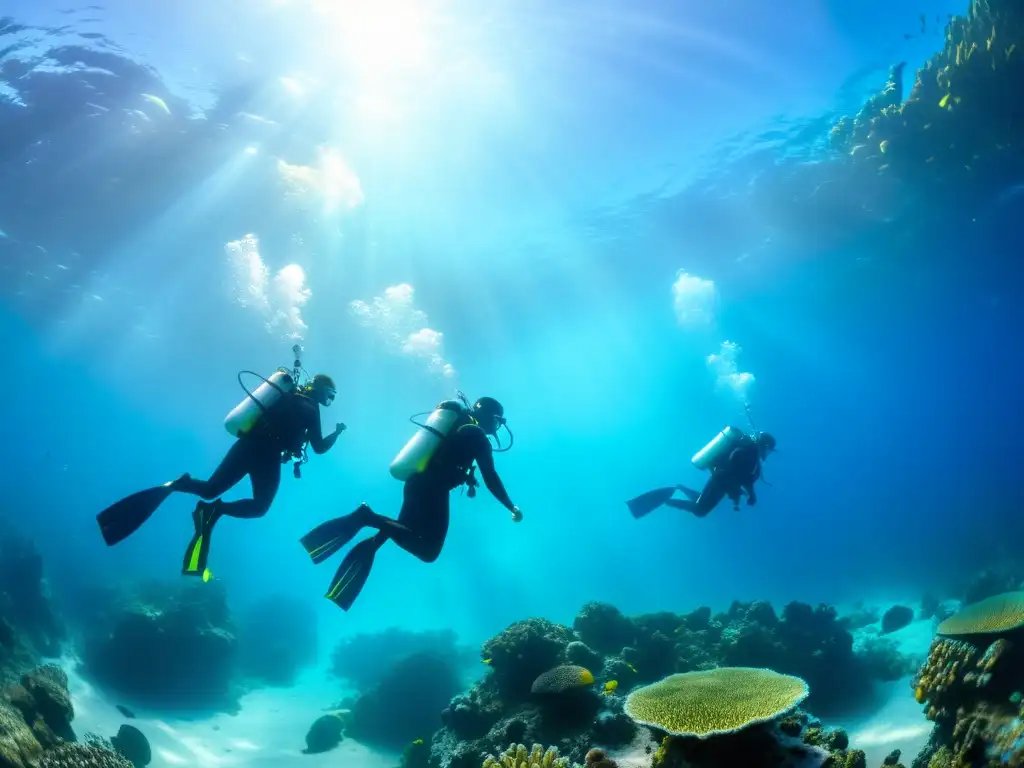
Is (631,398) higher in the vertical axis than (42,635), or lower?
higher

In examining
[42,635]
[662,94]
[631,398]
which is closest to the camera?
[42,635]

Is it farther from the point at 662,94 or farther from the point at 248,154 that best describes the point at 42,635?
the point at 662,94

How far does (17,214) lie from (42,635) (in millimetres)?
19628

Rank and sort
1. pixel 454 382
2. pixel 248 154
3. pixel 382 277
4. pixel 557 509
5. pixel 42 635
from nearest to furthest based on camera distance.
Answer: pixel 42 635
pixel 248 154
pixel 382 277
pixel 454 382
pixel 557 509

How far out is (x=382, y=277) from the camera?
3167 centimetres

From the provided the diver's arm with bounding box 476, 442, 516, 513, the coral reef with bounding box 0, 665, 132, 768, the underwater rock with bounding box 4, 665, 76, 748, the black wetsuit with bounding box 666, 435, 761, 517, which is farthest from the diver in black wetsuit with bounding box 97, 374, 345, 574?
the black wetsuit with bounding box 666, 435, 761, 517

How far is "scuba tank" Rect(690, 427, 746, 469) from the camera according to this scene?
41.0ft

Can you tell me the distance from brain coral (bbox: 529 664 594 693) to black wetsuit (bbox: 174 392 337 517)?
4.73m

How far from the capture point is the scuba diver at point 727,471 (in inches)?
464

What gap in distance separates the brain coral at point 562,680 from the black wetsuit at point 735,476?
18.2ft

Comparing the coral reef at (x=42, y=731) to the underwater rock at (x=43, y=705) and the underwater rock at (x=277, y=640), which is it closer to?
the underwater rock at (x=43, y=705)

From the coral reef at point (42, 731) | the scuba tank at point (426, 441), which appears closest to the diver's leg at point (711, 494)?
the scuba tank at point (426, 441)

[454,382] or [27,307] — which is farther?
[454,382]

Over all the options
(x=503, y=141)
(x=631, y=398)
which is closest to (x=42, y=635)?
(x=503, y=141)
